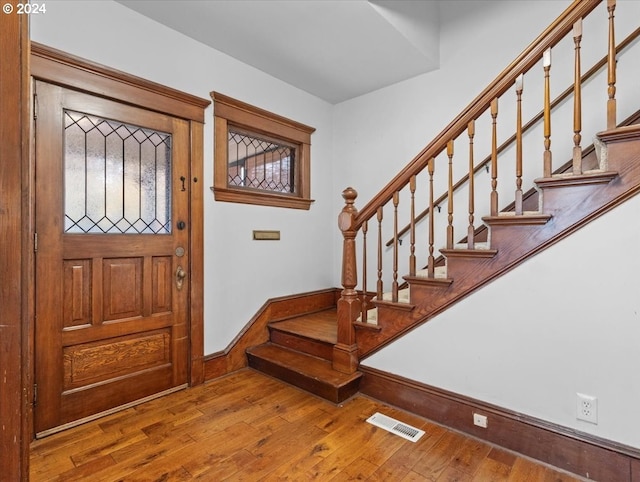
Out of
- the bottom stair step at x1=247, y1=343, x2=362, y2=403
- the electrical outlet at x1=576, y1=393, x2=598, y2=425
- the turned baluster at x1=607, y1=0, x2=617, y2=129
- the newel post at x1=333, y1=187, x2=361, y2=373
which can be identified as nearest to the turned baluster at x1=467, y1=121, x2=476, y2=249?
the turned baluster at x1=607, y1=0, x2=617, y2=129

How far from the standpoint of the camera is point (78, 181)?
7.00 ft

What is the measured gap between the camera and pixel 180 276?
258 cm

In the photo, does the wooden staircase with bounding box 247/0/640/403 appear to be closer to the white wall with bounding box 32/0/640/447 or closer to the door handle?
the white wall with bounding box 32/0/640/447

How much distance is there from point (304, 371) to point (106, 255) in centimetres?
158

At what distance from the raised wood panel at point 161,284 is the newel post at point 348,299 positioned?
1.29 meters

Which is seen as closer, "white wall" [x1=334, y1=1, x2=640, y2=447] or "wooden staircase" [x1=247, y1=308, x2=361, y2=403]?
"white wall" [x1=334, y1=1, x2=640, y2=447]

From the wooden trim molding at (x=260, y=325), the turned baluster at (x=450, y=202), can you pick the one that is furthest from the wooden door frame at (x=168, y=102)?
the turned baluster at (x=450, y=202)

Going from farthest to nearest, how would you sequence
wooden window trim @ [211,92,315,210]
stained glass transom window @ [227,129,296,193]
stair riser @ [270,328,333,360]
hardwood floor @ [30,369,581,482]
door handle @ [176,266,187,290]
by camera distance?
stained glass transom window @ [227,129,296,193] → wooden window trim @ [211,92,315,210] → stair riser @ [270,328,333,360] → door handle @ [176,266,187,290] → hardwood floor @ [30,369,581,482]

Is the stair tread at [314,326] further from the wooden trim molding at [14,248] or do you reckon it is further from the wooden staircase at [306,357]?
the wooden trim molding at [14,248]

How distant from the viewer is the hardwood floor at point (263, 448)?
5.48ft

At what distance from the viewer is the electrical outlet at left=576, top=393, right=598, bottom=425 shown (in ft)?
5.32

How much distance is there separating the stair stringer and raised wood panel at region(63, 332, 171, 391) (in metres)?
1.64

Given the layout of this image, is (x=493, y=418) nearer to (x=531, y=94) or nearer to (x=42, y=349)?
(x=531, y=94)

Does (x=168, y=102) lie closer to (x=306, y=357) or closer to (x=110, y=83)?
(x=110, y=83)
